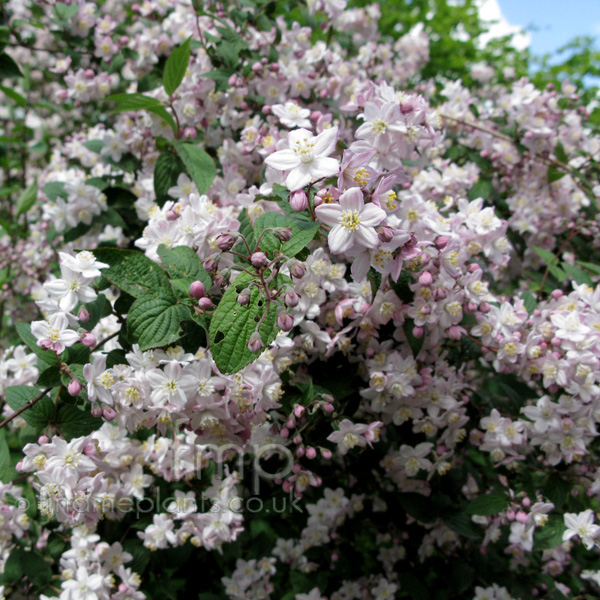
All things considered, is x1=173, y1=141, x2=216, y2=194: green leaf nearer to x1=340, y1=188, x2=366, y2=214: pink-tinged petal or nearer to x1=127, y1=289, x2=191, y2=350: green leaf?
x1=127, y1=289, x2=191, y2=350: green leaf

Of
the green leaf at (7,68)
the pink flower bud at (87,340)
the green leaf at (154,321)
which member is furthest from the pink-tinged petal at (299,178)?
the green leaf at (7,68)

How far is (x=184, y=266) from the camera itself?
4.67 ft

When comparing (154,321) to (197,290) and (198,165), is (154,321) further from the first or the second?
(198,165)

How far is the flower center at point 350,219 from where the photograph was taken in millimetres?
1153

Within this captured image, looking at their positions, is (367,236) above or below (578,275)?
above

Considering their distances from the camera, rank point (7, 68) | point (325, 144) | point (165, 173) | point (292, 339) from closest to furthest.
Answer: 1. point (325, 144)
2. point (292, 339)
3. point (165, 173)
4. point (7, 68)

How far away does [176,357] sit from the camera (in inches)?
55.3

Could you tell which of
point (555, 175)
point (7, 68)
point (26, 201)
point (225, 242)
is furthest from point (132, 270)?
point (555, 175)

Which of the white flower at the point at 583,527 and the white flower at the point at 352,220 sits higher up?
the white flower at the point at 352,220

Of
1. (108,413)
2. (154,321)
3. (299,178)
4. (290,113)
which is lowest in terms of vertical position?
(108,413)

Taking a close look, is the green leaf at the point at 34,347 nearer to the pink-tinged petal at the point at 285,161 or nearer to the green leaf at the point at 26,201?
the pink-tinged petal at the point at 285,161

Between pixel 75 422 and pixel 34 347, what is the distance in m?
0.27

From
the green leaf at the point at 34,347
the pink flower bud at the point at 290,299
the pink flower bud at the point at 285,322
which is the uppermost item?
the pink flower bud at the point at 290,299

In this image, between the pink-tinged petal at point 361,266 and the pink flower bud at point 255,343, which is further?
the pink-tinged petal at point 361,266
